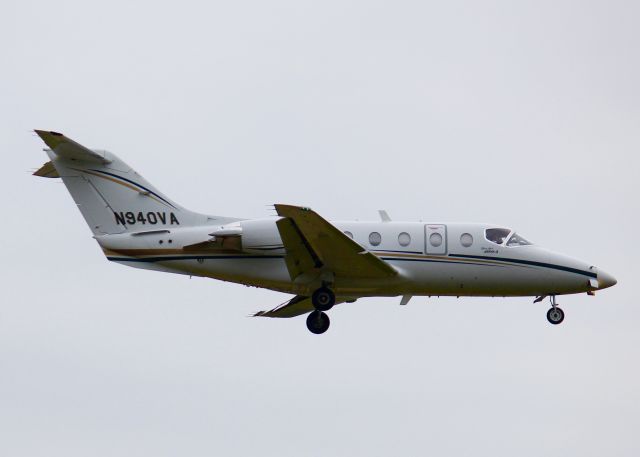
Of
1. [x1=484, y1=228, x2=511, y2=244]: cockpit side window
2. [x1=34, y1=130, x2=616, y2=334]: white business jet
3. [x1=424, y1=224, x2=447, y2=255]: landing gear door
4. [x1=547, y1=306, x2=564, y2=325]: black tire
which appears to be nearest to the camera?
[x1=34, y1=130, x2=616, y2=334]: white business jet

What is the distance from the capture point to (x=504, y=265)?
45156 millimetres

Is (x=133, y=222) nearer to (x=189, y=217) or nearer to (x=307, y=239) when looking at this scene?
(x=189, y=217)

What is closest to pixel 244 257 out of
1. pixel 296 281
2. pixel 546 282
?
pixel 296 281

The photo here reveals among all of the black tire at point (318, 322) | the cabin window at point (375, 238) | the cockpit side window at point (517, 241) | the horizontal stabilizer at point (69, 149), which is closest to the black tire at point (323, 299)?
the black tire at point (318, 322)

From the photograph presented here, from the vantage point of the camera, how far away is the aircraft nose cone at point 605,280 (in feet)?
150

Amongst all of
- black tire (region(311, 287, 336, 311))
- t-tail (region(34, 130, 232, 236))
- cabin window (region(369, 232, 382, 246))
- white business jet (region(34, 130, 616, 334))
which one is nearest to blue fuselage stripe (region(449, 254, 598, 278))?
white business jet (region(34, 130, 616, 334))

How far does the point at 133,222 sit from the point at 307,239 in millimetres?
4506

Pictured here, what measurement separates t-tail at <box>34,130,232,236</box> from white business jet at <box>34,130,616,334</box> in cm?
2

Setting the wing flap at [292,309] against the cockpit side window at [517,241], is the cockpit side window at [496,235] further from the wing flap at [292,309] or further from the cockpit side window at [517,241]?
the wing flap at [292,309]

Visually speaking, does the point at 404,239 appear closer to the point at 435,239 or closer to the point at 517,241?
the point at 435,239

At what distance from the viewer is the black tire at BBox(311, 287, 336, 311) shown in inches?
1743

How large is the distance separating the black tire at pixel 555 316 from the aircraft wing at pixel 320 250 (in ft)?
14.1

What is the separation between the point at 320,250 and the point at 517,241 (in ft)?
17.5

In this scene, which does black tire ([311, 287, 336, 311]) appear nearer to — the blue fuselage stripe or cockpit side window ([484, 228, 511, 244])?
the blue fuselage stripe
